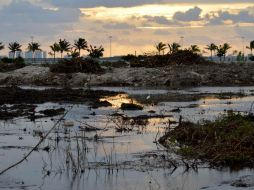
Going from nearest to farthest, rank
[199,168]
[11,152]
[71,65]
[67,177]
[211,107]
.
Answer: [67,177], [199,168], [11,152], [211,107], [71,65]

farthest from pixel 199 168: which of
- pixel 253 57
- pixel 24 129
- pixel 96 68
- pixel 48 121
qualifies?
pixel 253 57

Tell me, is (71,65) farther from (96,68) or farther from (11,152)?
(11,152)

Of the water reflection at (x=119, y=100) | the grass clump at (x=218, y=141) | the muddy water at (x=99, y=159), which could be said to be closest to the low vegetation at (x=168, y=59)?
the water reflection at (x=119, y=100)

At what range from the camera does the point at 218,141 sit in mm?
13820

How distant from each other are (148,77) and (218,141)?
3488cm

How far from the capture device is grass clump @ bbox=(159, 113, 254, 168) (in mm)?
13414

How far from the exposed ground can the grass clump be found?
29.7 m

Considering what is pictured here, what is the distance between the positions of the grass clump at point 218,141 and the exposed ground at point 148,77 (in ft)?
97.4

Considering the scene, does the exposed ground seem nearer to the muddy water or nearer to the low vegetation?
the low vegetation

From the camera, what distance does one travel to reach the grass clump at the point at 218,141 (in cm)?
1341

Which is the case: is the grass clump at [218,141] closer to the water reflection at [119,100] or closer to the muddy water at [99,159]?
the muddy water at [99,159]

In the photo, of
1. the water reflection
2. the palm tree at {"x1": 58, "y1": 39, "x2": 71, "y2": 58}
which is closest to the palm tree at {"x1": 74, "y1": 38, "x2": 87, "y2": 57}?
the palm tree at {"x1": 58, "y1": 39, "x2": 71, "y2": 58}

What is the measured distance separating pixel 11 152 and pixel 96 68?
37.8 m

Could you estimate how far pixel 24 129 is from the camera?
19.5 m
